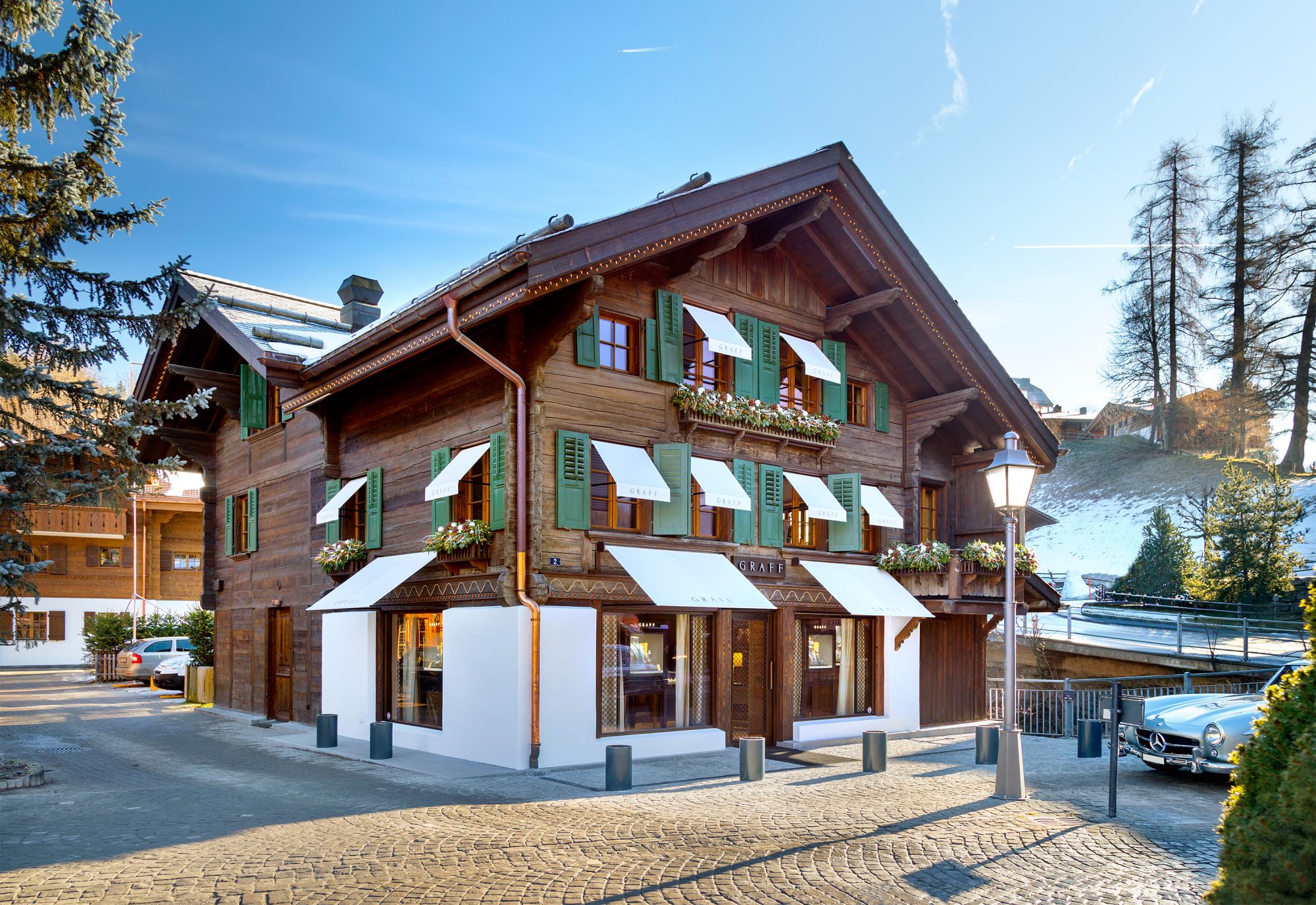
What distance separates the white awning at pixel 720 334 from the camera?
16.7 meters

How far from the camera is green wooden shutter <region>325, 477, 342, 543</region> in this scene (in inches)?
777

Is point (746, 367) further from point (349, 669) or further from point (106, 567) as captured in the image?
point (106, 567)

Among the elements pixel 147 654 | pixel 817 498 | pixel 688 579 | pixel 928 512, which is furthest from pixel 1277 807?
pixel 147 654

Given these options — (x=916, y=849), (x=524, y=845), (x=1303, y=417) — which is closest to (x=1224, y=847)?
(x=916, y=849)

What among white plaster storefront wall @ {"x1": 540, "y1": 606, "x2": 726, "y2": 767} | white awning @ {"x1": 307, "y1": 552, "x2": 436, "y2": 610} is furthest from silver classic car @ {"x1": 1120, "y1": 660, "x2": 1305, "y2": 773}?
white awning @ {"x1": 307, "y1": 552, "x2": 436, "y2": 610}

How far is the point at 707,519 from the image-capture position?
17453 millimetres

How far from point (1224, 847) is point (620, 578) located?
1094 centimetres

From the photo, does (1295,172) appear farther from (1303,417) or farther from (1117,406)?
(1117,406)

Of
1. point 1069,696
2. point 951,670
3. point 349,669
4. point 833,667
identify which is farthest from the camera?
point 951,670

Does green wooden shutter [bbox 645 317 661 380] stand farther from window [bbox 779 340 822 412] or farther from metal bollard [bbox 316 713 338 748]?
metal bollard [bbox 316 713 338 748]

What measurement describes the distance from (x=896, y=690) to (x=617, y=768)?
30.3 ft

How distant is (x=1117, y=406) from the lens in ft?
225

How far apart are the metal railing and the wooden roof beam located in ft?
30.0

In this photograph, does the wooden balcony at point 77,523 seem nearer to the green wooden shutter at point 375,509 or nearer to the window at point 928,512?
the green wooden shutter at point 375,509
